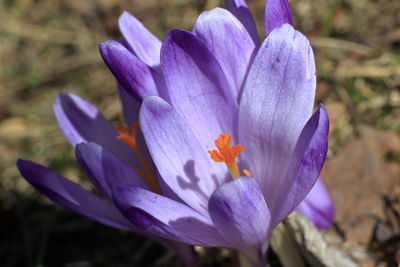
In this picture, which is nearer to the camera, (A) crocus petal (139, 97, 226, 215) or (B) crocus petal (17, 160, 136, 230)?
(A) crocus petal (139, 97, 226, 215)

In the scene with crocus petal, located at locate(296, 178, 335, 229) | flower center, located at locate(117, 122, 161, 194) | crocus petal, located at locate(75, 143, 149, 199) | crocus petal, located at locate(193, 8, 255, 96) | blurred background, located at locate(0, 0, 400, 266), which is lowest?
blurred background, located at locate(0, 0, 400, 266)

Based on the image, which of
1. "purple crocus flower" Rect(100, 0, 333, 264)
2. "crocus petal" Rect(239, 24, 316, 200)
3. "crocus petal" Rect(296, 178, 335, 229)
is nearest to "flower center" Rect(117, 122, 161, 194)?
"purple crocus flower" Rect(100, 0, 333, 264)

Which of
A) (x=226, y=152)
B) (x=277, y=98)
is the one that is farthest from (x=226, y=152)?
(x=277, y=98)

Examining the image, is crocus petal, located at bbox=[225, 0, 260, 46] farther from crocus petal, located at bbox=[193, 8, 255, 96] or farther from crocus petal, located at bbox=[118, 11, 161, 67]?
crocus petal, located at bbox=[118, 11, 161, 67]

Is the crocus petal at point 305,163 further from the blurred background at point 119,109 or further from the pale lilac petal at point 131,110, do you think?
the blurred background at point 119,109

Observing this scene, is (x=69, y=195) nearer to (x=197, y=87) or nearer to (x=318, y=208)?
(x=197, y=87)

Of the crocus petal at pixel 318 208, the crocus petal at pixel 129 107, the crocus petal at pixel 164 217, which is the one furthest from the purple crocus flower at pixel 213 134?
the crocus petal at pixel 318 208

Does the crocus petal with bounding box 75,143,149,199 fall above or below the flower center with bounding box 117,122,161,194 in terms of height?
above
